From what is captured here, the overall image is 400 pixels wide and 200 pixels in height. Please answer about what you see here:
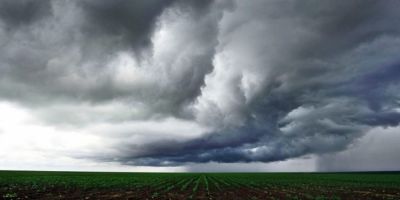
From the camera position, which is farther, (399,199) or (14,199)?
(399,199)

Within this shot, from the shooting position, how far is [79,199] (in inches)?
1126

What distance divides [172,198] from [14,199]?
44.9ft

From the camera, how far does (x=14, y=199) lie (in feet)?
85.5

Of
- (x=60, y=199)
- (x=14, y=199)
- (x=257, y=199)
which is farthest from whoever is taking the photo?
(x=257, y=199)

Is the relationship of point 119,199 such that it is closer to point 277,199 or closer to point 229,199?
point 229,199

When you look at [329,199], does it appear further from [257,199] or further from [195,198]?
[195,198]

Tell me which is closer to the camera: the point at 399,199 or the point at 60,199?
the point at 60,199

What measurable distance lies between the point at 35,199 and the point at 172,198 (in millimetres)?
12388

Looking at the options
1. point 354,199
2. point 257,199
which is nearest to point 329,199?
point 354,199

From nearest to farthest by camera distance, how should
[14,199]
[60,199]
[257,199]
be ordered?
[14,199]
[60,199]
[257,199]

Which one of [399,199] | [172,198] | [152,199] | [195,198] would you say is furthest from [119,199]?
[399,199]

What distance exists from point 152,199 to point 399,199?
79.8ft

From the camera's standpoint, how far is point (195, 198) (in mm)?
30328

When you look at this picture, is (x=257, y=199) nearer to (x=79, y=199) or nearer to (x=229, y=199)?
(x=229, y=199)
